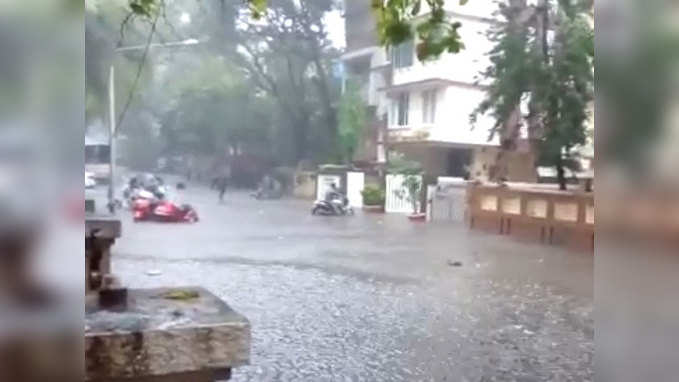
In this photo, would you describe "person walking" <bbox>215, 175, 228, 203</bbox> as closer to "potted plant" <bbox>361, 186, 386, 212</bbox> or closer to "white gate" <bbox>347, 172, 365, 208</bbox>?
"white gate" <bbox>347, 172, 365, 208</bbox>

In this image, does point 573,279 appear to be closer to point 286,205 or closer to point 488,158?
point 488,158

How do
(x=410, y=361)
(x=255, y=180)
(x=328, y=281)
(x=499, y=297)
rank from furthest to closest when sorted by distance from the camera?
1. (x=255, y=180)
2. (x=328, y=281)
3. (x=499, y=297)
4. (x=410, y=361)

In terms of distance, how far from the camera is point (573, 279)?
430 centimetres

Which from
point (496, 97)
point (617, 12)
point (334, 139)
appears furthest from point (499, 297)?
point (334, 139)

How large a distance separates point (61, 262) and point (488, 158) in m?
7.10

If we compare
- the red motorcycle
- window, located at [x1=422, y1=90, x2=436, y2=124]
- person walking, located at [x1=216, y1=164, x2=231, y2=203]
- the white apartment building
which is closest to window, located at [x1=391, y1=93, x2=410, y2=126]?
the white apartment building

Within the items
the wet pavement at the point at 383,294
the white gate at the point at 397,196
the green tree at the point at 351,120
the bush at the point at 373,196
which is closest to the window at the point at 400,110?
the green tree at the point at 351,120

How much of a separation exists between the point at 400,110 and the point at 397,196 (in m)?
1.10

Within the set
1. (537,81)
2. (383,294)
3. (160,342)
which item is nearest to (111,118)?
(160,342)

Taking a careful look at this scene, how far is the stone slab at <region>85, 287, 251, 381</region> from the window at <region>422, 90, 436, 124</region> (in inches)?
297

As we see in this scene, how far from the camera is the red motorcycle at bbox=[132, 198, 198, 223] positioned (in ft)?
22.6

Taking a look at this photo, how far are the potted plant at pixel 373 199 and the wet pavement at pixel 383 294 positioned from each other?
105 cm

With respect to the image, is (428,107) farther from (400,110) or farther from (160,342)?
(160,342)

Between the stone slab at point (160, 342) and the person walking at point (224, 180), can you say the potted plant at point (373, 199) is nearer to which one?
the person walking at point (224, 180)
